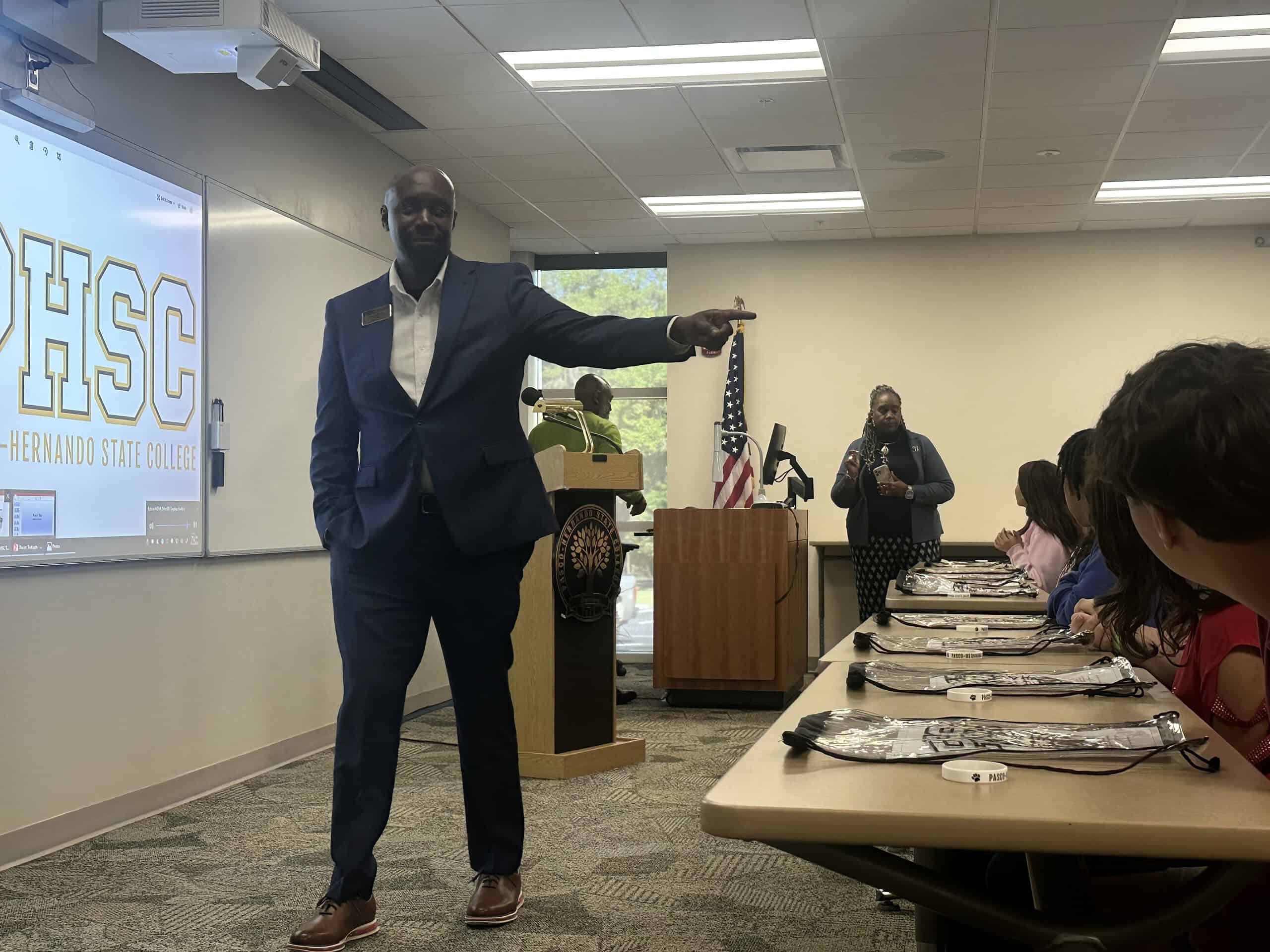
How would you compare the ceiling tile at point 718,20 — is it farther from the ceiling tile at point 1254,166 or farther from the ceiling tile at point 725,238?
the ceiling tile at point 725,238

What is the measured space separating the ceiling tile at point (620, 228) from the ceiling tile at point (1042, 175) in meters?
2.19

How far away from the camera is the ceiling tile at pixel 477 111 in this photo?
221 inches

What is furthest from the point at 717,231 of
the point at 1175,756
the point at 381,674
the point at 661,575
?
the point at 1175,756

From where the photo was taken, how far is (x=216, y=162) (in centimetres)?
480

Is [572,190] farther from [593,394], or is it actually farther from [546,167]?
[593,394]

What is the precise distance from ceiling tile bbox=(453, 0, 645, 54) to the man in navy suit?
214cm

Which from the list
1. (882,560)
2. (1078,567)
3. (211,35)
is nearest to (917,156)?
(882,560)

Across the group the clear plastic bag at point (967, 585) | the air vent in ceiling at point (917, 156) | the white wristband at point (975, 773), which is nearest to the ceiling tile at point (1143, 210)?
the air vent in ceiling at point (917, 156)

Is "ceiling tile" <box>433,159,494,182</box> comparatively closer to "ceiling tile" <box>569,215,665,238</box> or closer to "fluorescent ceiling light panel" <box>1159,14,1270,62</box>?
"ceiling tile" <box>569,215,665,238</box>

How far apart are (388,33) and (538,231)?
3714 mm

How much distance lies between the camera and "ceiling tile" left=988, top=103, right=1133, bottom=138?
5.74m

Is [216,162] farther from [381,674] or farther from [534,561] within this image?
[381,674]

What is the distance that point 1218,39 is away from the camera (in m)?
4.96

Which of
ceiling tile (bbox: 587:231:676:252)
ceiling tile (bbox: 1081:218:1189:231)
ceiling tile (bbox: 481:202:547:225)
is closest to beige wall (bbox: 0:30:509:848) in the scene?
ceiling tile (bbox: 481:202:547:225)
